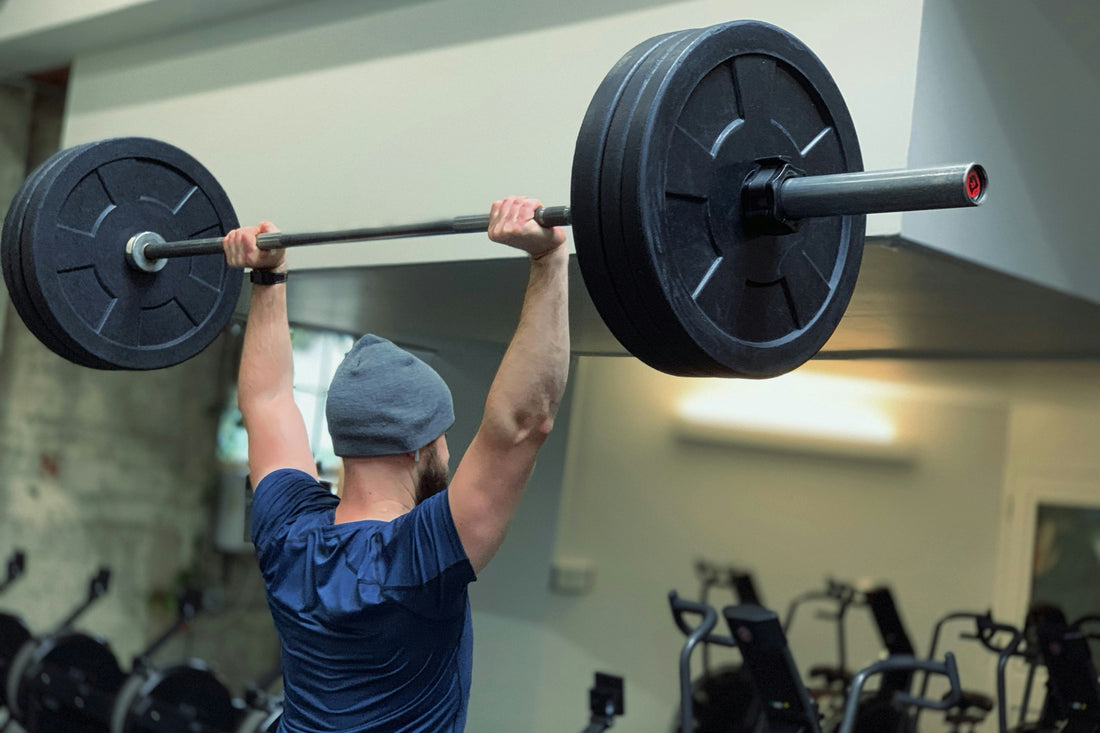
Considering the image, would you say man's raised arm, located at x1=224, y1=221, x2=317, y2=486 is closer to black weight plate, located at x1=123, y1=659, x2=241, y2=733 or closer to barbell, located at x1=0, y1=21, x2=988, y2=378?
barbell, located at x1=0, y1=21, x2=988, y2=378

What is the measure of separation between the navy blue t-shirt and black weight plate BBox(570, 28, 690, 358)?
342mm

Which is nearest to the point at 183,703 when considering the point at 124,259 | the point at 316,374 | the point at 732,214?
the point at 316,374

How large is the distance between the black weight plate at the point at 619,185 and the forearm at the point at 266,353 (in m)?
0.81

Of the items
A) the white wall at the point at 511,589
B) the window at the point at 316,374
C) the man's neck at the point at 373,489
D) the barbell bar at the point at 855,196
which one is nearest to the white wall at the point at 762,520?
the window at the point at 316,374

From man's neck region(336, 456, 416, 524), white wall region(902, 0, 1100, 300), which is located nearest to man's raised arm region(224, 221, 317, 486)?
man's neck region(336, 456, 416, 524)

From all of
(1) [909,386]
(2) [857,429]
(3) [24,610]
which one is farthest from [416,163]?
(2) [857,429]

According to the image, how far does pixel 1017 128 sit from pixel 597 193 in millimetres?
1466

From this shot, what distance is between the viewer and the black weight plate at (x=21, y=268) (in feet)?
6.81

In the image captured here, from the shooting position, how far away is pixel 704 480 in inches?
267

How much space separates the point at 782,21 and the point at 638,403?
4489 mm

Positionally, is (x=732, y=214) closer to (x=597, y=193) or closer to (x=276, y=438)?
(x=597, y=193)

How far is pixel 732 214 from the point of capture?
4.61ft

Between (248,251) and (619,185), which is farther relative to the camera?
(248,251)

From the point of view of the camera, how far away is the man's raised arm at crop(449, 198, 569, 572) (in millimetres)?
1437
